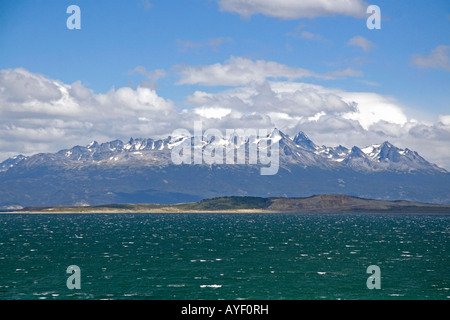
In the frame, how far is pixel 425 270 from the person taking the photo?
292 ft

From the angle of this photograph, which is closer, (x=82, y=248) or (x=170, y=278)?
(x=170, y=278)

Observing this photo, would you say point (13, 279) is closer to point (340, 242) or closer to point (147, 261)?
point (147, 261)
